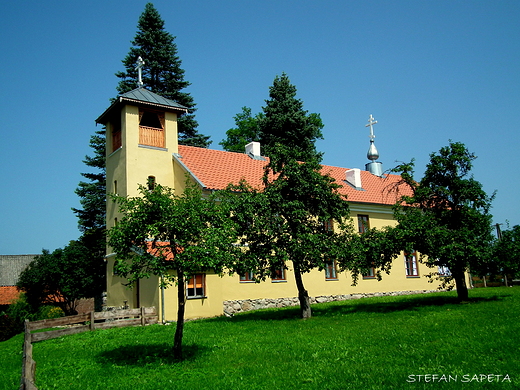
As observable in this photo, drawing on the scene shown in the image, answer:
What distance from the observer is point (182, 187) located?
79.6 feet

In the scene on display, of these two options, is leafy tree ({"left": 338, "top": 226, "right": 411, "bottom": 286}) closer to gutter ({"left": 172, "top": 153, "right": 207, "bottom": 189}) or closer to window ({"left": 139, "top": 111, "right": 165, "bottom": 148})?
→ gutter ({"left": 172, "top": 153, "right": 207, "bottom": 189})

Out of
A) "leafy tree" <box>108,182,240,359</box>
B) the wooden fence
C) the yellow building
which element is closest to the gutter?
the yellow building

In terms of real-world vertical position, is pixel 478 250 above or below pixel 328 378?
above

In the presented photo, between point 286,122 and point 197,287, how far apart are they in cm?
1980

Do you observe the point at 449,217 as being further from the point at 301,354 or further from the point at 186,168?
the point at 186,168

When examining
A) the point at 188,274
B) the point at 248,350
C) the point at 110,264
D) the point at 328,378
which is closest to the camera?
the point at 328,378

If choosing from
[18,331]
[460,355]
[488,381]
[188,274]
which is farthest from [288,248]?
[18,331]

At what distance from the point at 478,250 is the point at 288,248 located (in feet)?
22.8

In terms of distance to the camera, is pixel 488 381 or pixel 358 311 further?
pixel 358 311

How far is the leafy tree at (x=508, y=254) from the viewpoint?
669 inches

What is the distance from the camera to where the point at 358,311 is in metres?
18.2

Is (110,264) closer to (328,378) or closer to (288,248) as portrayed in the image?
(288,248)

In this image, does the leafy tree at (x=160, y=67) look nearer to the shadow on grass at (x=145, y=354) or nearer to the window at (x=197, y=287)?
the window at (x=197, y=287)

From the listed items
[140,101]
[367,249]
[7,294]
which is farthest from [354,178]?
[7,294]
